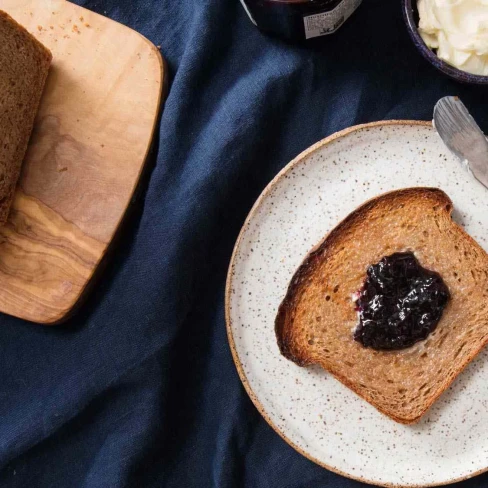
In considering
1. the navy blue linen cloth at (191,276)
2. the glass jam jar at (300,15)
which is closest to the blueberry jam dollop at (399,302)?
the navy blue linen cloth at (191,276)

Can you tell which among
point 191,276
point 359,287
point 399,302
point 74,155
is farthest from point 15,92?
point 399,302

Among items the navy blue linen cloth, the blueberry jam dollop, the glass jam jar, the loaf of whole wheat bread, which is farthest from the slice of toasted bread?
the loaf of whole wheat bread

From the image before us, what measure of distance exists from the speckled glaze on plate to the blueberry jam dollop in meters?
0.22

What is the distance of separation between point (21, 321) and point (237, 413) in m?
0.83

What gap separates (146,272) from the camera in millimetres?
2414

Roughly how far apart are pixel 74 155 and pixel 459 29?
Result: 1309 mm

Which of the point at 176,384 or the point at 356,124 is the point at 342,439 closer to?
the point at 176,384

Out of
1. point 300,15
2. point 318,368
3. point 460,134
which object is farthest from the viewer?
point 318,368

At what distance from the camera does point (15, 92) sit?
2299mm

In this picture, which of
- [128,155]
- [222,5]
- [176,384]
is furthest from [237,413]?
[222,5]

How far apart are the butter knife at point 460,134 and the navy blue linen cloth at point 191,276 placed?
0.18 m

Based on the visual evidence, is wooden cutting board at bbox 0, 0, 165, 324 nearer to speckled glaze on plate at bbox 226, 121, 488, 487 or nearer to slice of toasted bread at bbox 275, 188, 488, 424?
speckled glaze on plate at bbox 226, 121, 488, 487

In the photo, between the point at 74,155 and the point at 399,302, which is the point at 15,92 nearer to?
the point at 74,155

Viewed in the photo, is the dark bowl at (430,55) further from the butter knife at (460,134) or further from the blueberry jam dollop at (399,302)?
the blueberry jam dollop at (399,302)
